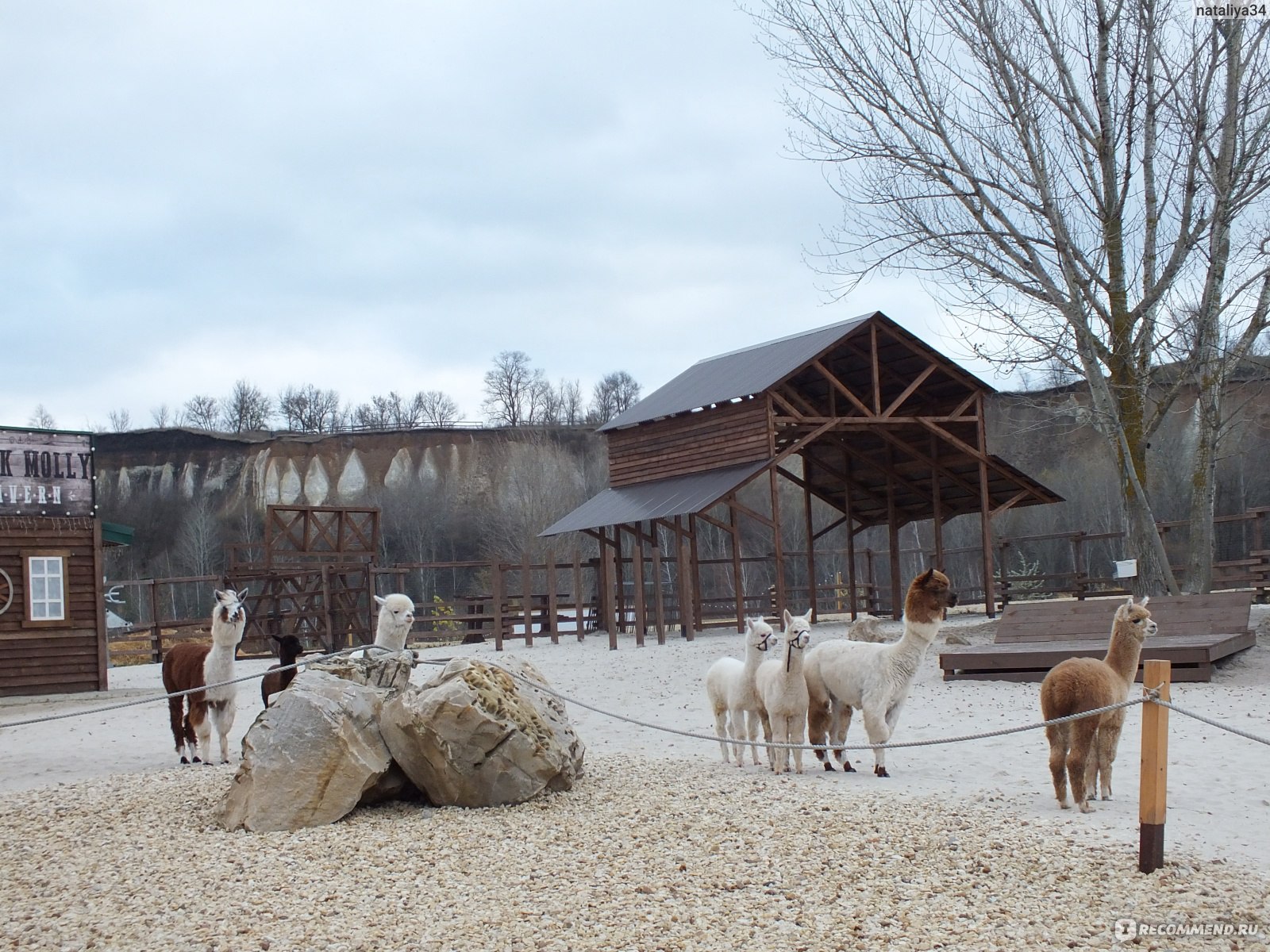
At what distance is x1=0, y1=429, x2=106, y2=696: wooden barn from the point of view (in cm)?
1977

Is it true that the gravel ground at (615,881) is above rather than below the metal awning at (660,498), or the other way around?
below

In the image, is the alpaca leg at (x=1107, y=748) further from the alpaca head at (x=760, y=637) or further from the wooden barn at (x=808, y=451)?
the wooden barn at (x=808, y=451)

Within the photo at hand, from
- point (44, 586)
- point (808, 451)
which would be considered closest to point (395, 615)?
point (44, 586)

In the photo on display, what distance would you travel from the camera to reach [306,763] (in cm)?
760

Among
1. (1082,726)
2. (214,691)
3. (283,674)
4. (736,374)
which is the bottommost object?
(1082,726)

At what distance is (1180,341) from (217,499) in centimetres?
5839

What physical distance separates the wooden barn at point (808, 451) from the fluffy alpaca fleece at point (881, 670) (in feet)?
42.3

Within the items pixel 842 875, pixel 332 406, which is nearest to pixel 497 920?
pixel 842 875

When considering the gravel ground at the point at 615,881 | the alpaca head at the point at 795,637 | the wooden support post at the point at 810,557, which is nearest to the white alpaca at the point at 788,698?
the alpaca head at the point at 795,637

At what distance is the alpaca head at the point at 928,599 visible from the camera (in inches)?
363

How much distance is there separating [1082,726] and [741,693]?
317cm

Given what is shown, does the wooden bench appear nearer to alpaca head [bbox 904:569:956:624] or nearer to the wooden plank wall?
alpaca head [bbox 904:569:956:624]

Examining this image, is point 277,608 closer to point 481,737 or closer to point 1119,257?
point 1119,257

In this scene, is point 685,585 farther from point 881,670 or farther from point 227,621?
point 881,670
